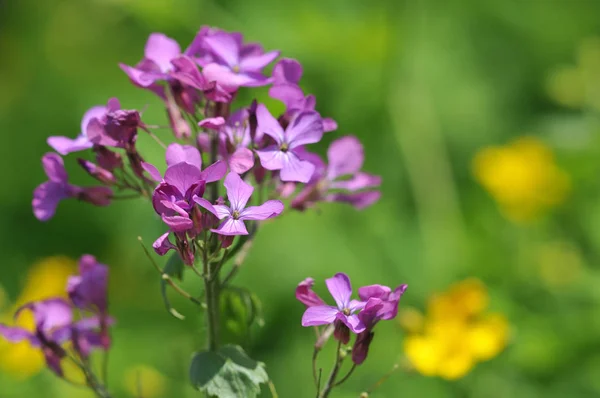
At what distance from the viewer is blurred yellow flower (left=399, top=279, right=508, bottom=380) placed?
2377 mm

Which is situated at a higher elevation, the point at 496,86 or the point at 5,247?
the point at 496,86

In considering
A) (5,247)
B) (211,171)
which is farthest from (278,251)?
(211,171)

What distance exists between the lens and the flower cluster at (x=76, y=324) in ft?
5.51

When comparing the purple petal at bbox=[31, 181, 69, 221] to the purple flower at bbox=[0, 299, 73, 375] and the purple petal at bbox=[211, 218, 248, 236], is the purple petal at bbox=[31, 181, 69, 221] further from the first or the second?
the purple petal at bbox=[211, 218, 248, 236]

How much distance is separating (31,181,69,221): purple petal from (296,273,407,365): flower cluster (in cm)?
52

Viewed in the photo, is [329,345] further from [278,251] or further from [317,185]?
[317,185]

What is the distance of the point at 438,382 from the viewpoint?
2791 mm

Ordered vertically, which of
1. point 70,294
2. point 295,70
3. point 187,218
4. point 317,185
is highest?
point 295,70

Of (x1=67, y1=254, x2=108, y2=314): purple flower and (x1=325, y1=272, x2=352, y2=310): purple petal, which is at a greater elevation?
(x1=325, y1=272, x2=352, y2=310): purple petal

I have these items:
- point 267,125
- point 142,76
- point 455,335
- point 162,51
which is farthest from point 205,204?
point 455,335

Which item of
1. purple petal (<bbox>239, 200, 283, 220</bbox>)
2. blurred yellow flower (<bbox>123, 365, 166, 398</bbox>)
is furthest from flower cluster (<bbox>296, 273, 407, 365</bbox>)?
blurred yellow flower (<bbox>123, 365, 166, 398</bbox>)

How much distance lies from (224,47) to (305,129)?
251mm

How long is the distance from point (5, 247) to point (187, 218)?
286 cm

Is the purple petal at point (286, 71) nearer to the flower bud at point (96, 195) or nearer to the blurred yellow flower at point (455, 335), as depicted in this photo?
the flower bud at point (96, 195)
